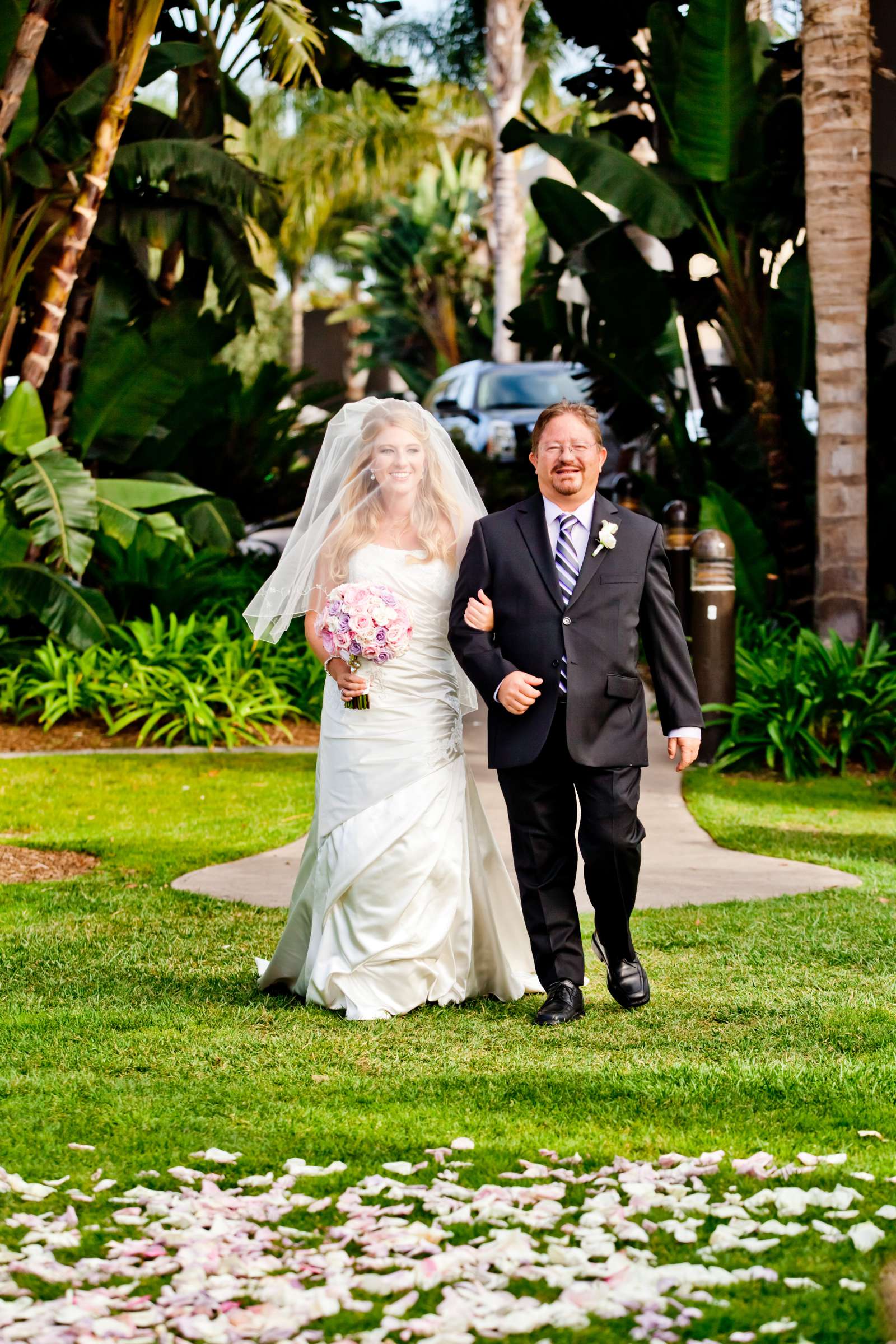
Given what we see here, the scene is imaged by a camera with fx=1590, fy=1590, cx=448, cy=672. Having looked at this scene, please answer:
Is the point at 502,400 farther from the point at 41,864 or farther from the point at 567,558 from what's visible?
the point at 567,558

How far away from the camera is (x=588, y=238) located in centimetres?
1275

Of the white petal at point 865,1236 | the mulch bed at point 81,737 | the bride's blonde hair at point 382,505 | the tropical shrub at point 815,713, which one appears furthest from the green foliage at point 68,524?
the white petal at point 865,1236

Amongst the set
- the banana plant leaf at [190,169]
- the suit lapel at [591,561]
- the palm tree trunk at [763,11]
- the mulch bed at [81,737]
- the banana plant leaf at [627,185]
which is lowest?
the mulch bed at [81,737]

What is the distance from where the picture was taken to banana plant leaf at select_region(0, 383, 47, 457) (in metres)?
11.6

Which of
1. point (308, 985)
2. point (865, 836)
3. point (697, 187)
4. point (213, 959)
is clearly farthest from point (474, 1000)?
point (697, 187)

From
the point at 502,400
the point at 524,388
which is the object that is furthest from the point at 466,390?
the point at 524,388

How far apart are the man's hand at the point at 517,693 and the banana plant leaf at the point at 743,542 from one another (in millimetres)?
6718

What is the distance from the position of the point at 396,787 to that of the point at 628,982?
3.22 ft

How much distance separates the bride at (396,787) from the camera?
5188 mm

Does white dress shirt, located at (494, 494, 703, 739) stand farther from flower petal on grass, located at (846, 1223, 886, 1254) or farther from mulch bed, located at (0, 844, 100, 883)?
mulch bed, located at (0, 844, 100, 883)

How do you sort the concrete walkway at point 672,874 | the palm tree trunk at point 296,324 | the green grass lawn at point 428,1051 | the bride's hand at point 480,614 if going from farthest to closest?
the palm tree trunk at point 296,324 < the concrete walkway at point 672,874 < the bride's hand at point 480,614 < the green grass lawn at point 428,1051

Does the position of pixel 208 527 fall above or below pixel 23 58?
below

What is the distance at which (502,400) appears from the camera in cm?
1838

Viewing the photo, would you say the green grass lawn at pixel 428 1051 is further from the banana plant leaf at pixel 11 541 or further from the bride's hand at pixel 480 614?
the banana plant leaf at pixel 11 541
